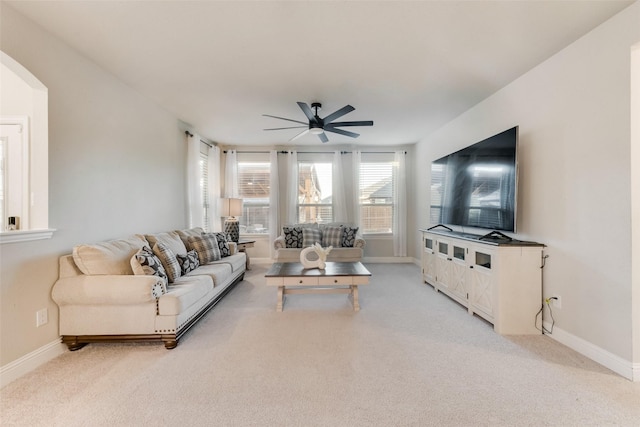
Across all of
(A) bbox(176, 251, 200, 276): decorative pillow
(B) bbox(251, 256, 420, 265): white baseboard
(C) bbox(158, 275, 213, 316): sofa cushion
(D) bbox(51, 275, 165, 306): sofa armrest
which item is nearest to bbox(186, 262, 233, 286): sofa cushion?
(A) bbox(176, 251, 200, 276): decorative pillow

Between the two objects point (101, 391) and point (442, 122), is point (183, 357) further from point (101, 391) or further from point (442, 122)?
point (442, 122)

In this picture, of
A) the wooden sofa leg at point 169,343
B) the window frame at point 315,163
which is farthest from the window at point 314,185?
the wooden sofa leg at point 169,343

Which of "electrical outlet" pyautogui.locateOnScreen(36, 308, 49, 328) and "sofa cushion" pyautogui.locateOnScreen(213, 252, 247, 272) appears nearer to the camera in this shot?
"electrical outlet" pyautogui.locateOnScreen(36, 308, 49, 328)

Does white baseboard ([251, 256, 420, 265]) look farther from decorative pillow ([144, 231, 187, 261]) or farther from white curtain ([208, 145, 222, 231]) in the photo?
decorative pillow ([144, 231, 187, 261])

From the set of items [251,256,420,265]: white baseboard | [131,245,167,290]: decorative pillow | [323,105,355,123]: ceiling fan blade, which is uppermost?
[323,105,355,123]: ceiling fan blade

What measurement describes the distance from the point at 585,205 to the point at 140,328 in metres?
3.97

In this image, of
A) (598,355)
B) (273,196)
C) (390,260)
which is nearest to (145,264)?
(273,196)

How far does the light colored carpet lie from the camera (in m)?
1.62

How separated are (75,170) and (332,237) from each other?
406 cm

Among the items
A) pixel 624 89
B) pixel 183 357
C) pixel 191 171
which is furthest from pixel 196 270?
pixel 624 89

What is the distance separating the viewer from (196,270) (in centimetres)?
349

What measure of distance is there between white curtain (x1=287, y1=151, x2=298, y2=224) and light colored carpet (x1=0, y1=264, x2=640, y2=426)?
3353 mm

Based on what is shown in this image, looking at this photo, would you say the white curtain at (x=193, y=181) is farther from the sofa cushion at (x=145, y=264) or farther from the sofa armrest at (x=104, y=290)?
the sofa armrest at (x=104, y=290)

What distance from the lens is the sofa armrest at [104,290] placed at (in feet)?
7.61
